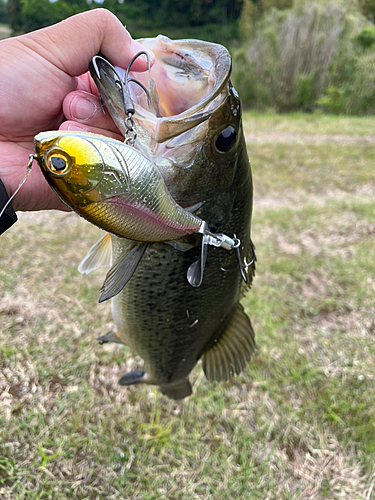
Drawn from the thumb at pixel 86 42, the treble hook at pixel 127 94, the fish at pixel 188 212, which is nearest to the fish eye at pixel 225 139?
the fish at pixel 188 212

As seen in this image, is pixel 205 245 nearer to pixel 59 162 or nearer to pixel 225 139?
pixel 225 139

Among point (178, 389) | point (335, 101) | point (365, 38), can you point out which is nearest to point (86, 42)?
point (178, 389)

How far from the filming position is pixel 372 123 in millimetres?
10562

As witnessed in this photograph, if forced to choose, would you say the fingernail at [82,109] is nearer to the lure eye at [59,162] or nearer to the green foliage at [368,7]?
the lure eye at [59,162]

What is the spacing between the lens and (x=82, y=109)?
1.16 m

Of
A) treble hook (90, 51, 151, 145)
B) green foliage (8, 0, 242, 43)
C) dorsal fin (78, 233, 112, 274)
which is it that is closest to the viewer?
treble hook (90, 51, 151, 145)

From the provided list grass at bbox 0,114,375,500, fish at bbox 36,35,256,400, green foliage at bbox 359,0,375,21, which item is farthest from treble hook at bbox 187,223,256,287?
green foliage at bbox 359,0,375,21

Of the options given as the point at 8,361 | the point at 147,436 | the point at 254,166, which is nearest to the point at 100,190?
the point at 147,436

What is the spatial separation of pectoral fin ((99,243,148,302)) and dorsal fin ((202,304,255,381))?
65cm

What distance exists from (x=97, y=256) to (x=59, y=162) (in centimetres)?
76

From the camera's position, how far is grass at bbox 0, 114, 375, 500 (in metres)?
1.92

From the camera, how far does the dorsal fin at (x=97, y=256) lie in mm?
1334

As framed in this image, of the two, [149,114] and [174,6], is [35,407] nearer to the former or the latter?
[149,114]

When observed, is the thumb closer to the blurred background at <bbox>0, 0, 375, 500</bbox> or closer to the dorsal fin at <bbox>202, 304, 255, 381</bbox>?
the blurred background at <bbox>0, 0, 375, 500</bbox>
